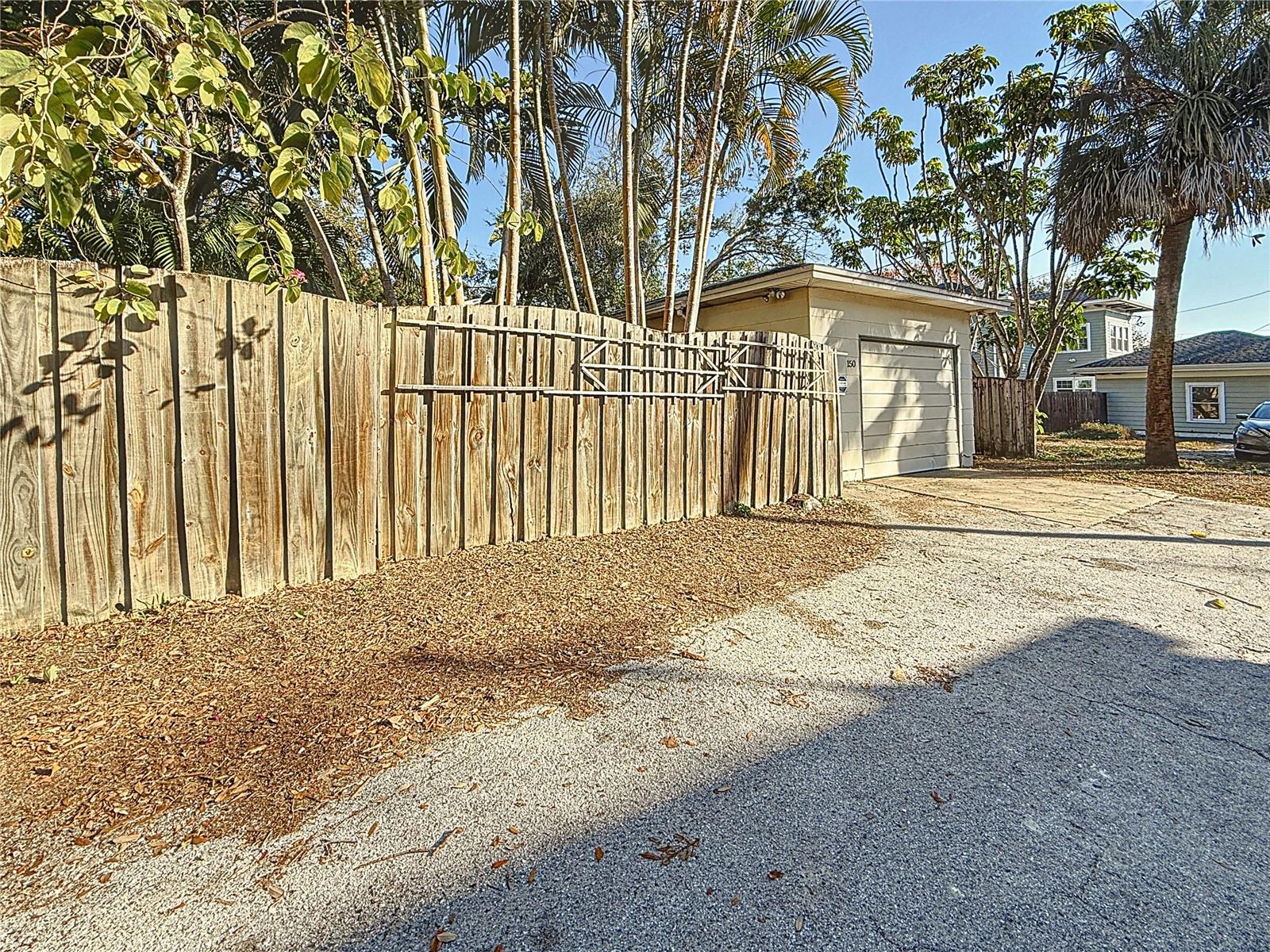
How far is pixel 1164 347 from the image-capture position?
9852 mm

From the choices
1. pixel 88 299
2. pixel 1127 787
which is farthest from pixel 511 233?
pixel 1127 787

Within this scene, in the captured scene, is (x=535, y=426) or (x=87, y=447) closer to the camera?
(x=87, y=447)

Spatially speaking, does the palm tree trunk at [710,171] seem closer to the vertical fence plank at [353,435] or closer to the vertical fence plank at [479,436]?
the vertical fence plank at [479,436]

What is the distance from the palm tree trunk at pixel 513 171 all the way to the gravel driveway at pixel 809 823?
10.5 ft

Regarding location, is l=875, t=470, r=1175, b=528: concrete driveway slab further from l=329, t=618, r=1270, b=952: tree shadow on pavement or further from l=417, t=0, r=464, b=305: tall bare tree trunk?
l=417, t=0, r=464, b=305: tall bare tree trunk

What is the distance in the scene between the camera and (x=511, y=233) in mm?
5691

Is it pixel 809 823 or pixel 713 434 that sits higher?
pixel 713 434

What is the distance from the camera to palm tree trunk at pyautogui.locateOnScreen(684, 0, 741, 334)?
627 centimetres

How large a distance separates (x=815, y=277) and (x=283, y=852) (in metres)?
7.94

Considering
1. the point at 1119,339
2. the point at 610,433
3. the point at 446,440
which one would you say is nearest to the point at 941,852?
the point at 446,440

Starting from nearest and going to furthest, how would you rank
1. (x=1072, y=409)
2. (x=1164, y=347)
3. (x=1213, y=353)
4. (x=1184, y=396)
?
(x=1164, y=347) → (x=1213, y=353) → (x=1184, y=396) → (x=1072, y=409)

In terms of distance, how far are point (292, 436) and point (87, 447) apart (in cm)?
85

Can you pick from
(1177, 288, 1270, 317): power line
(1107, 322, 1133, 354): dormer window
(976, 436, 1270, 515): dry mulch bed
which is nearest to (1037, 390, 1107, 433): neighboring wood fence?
(1107, 322, 1133, 354): dormer window

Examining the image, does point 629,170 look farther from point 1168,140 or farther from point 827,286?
point 1168,140
